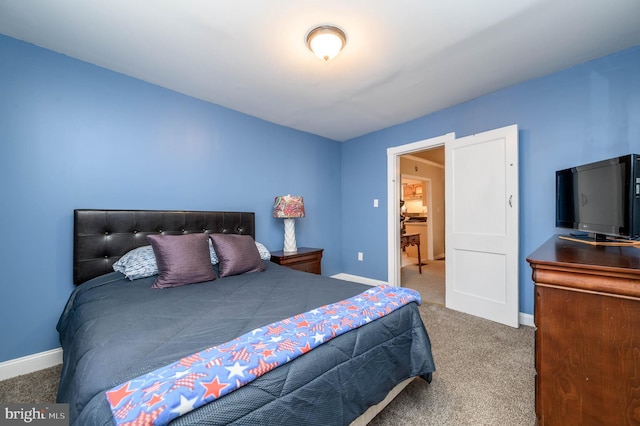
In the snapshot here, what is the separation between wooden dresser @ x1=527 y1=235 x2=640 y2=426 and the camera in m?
0.79

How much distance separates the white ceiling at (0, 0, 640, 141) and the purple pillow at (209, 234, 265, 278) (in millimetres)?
1483

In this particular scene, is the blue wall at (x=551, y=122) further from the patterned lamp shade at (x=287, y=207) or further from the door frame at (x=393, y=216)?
the patterned lamp shade at (x=287, y=207)

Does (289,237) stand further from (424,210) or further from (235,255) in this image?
(424,210)

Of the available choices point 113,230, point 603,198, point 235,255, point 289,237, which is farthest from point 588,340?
point 113,230

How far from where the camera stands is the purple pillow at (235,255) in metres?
2.10

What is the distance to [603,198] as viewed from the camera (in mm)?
1517

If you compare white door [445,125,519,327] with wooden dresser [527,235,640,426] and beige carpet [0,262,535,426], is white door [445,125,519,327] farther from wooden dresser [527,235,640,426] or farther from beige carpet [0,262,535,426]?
wooden dresser [527,235,640,426]

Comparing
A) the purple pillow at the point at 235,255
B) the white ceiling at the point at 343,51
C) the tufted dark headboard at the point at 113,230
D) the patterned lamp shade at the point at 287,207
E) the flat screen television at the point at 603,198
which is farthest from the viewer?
the patterned lamp shade at the point at 287,207

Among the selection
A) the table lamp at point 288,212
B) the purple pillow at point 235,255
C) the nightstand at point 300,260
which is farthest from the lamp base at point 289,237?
the purple pillow at point 235,255

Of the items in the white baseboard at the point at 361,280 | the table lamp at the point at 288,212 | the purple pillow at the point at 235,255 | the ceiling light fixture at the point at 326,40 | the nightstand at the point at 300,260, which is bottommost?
the white baseboard at the point at 361,280

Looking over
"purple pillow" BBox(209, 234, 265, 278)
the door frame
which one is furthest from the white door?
"purple pillow" BBox(209, 234, 265, 278)

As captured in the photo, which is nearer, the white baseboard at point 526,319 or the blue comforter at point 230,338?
the blue comforter at point 230,338

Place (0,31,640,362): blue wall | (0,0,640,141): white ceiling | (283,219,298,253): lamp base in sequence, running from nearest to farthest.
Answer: (0,0,640,141): white ceiling, (0,31,640,362): blue wall, (283,219,298,253): lamp base

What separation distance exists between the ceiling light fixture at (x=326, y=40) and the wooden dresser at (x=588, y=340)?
1738mm
